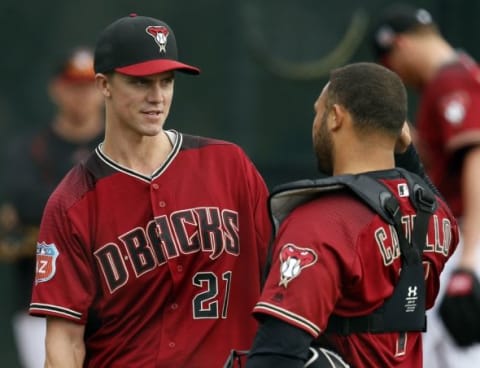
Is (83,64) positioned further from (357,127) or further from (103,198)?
(357,127)

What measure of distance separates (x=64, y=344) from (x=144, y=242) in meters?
0.40

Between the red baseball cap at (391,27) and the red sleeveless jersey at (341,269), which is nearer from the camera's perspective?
the red sleeveless jersey at (341,269)

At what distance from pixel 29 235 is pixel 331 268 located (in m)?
4.09

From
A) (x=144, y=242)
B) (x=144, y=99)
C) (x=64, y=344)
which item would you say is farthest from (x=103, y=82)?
(x=64, y=344)

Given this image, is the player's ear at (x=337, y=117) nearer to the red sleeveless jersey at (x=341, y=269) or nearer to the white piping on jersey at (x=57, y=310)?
the red sleeveless jersey at (x=341, y=269)

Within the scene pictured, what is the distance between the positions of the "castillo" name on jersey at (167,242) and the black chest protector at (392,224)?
42cm

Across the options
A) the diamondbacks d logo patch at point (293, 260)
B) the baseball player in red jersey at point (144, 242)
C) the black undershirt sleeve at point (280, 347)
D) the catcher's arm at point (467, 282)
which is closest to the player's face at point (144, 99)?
Answer: the baseball player in red jersey at point (144, 242)

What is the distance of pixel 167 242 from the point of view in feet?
14.1

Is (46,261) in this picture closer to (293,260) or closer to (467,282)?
(293,260)

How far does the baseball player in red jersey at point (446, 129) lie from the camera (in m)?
6.20

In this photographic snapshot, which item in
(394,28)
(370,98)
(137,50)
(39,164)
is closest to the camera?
(370,98)

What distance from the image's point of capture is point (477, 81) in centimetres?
654

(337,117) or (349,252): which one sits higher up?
(337,117)

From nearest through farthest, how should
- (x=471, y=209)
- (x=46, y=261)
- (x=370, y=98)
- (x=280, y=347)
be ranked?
1. (x=280, y=347)
2. (x=370, y=98)
3. (x=46, y=261)
4. (x=471, y=209)
